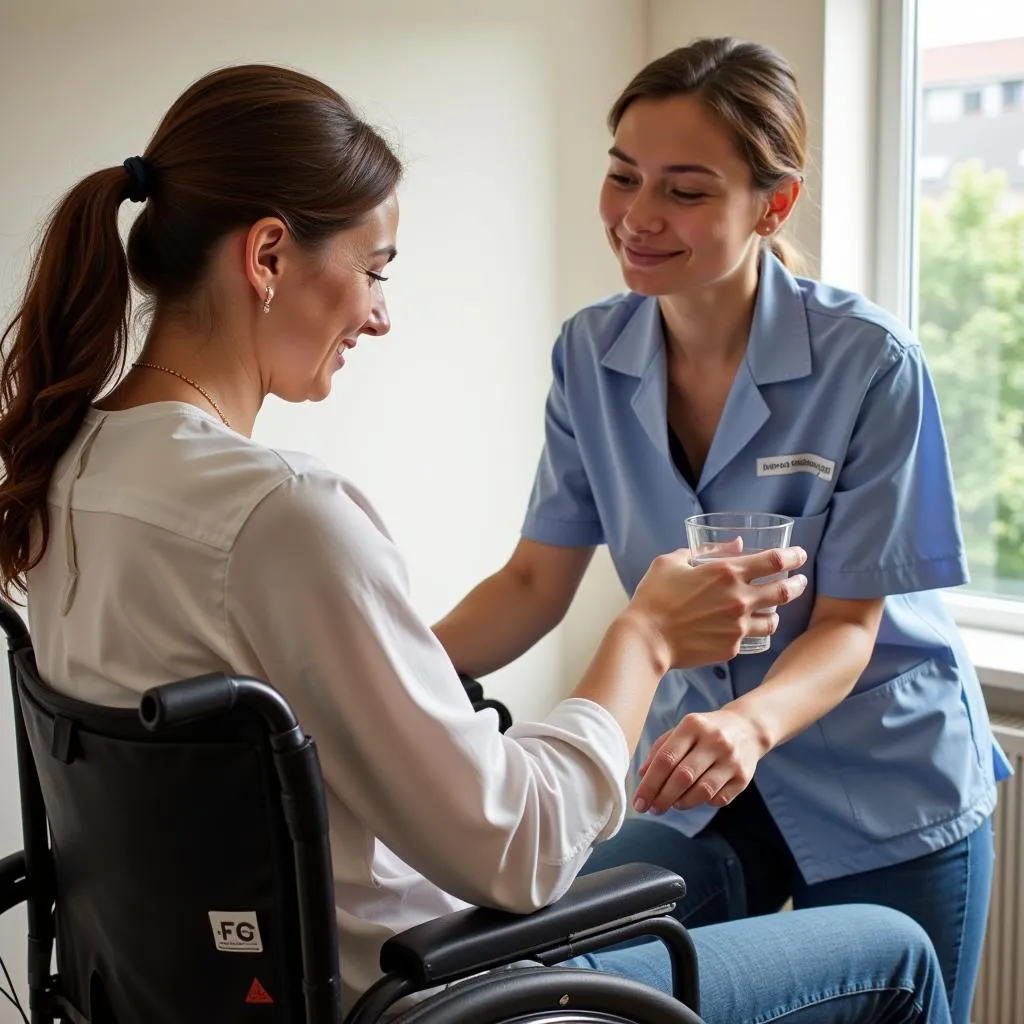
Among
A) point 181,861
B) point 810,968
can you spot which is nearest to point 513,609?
point 810,968

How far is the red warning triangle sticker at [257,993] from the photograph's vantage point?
3.16 ft

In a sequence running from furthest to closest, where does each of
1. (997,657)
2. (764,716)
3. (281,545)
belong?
(997,657), (764,716), (281,545)

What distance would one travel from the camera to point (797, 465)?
66.5 inches

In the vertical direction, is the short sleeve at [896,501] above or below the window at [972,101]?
below

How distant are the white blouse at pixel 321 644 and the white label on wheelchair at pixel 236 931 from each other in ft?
0.38

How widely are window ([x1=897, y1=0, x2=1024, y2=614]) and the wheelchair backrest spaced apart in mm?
2032

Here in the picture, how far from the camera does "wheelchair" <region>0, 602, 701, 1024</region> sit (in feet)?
3.00

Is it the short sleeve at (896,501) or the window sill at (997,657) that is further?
the window sill at (997,657)

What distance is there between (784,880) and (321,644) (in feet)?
3.53

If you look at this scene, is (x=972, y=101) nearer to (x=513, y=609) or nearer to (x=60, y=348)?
(x=513, y=609)

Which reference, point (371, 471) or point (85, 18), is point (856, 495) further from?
point (85, 18)

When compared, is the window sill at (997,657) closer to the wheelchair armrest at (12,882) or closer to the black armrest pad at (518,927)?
the black armrest pad at (518,927)

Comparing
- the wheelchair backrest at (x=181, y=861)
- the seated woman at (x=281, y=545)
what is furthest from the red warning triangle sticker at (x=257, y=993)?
the seated woman at (x=281, y=545)

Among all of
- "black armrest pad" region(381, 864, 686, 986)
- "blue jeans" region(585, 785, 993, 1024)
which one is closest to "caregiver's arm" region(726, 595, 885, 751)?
"blue jeans" region(585, 785, 993, 1024)
